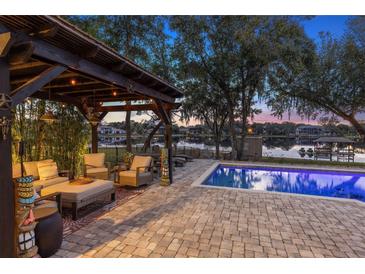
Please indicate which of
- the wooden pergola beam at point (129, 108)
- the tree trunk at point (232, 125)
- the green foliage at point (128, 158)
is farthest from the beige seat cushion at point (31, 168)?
the tree trunk at point (232, 125)

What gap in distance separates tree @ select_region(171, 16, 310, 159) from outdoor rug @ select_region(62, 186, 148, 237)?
31.2ft

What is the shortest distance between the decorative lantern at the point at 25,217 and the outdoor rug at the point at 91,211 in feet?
3.17

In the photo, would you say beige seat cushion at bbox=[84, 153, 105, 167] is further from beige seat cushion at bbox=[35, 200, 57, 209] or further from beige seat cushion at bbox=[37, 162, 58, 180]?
beige seat cushion at bbox=[35, 200, 57, 209]

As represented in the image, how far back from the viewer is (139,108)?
8086 millimetres

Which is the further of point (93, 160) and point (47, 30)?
point (93, 160)

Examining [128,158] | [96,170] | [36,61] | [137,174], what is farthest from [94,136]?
[36,61]

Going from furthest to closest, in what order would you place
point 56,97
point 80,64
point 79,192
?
1. point 56,97
2. point 79,192
3. point 80,64

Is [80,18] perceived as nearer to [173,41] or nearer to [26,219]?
[173,41]

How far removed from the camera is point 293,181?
9.53m

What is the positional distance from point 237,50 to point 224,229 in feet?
37.5

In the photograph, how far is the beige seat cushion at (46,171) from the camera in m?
5.65

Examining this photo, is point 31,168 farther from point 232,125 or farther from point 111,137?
point 111,137
